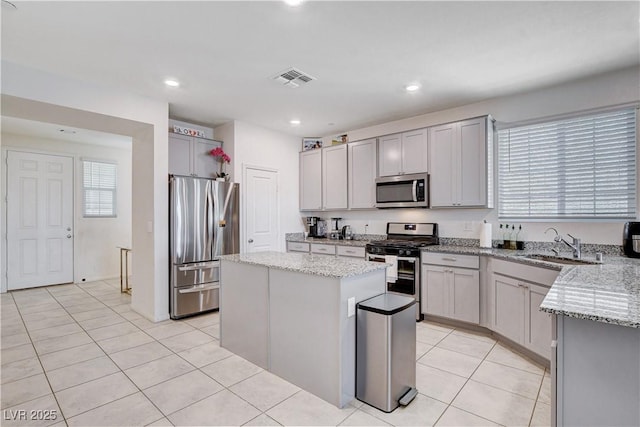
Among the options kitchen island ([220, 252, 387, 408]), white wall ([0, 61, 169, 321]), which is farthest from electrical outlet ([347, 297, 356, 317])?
white wall ([0, 61, 169, 321])

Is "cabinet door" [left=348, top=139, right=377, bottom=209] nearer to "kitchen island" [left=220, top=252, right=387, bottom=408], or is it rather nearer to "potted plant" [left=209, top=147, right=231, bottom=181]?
"potted plant" [left=209, top=147, right=231, bottom=181]

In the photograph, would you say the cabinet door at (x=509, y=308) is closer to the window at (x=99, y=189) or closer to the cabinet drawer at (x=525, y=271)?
the cabinet drawer at (x=525, y=271)

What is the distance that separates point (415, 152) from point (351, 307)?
274 cm

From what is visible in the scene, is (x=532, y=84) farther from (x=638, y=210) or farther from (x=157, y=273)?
(x=157, y=273)

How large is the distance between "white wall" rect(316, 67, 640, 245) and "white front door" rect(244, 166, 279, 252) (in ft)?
5.58

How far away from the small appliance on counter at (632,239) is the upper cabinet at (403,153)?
202cm

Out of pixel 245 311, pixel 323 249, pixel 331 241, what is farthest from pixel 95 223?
pixel 245 311

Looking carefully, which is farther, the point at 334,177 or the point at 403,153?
the point at 334,177

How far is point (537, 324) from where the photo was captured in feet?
8.80

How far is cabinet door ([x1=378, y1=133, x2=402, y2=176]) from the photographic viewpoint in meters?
4.35

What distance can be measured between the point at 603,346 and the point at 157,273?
160 inches

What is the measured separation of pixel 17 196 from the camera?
5363mm

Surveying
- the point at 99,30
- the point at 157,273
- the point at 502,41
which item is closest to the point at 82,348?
the point at 157,273

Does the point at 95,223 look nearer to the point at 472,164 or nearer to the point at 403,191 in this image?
the point at 403,191
